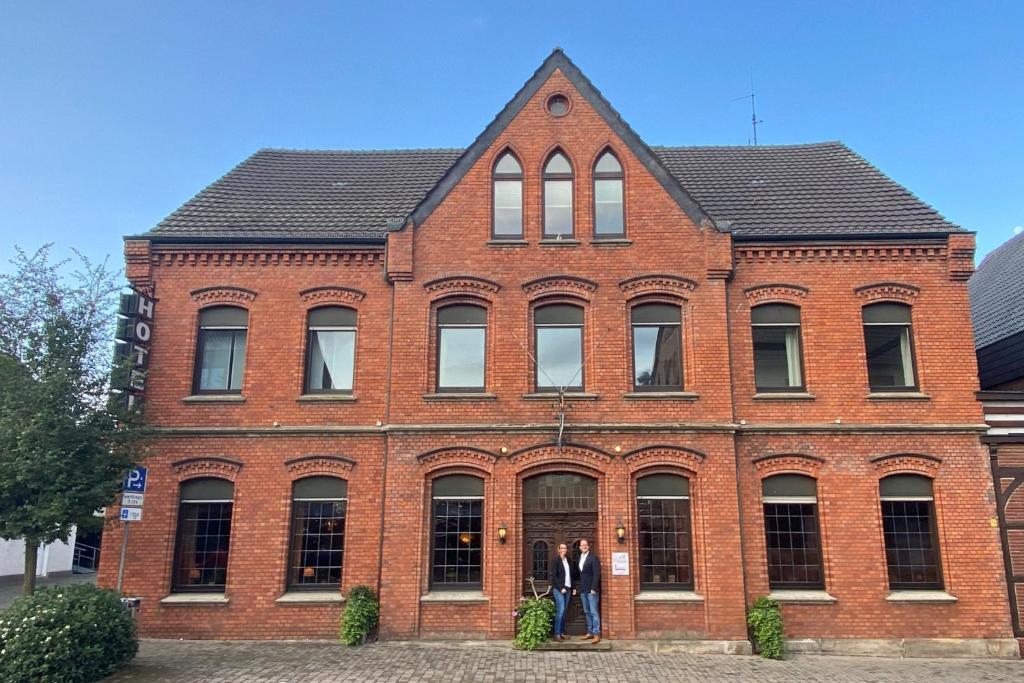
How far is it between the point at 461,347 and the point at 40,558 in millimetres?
21598

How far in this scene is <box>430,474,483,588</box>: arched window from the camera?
12570 mm

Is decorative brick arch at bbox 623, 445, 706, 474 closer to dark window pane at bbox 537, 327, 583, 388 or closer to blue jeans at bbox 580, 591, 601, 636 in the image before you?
dark window pane at bbox 537, 327, 583, 388

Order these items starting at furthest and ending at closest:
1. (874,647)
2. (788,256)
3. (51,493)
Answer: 1. (788,256)
2. (874,647)
3. (51,493)

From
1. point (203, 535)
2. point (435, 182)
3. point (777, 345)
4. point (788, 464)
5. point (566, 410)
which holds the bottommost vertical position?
point (203, 535)

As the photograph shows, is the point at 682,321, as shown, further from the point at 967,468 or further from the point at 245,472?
the point at 245,472

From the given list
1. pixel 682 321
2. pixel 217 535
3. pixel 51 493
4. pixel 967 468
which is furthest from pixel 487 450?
pixel 967 468

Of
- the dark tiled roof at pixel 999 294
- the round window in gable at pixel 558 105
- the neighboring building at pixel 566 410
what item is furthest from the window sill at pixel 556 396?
the dark tiled roof at pixel 999 294

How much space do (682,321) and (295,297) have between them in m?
8.17

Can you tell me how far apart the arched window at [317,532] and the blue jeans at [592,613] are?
4.82m

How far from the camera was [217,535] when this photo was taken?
13031 mm

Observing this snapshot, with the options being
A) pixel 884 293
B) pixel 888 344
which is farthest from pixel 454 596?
pixel 884 293

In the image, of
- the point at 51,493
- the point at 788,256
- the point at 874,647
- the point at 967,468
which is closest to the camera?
the point at 51,493

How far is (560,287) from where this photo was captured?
13.5 metres

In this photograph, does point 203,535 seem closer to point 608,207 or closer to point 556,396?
point 556,396
